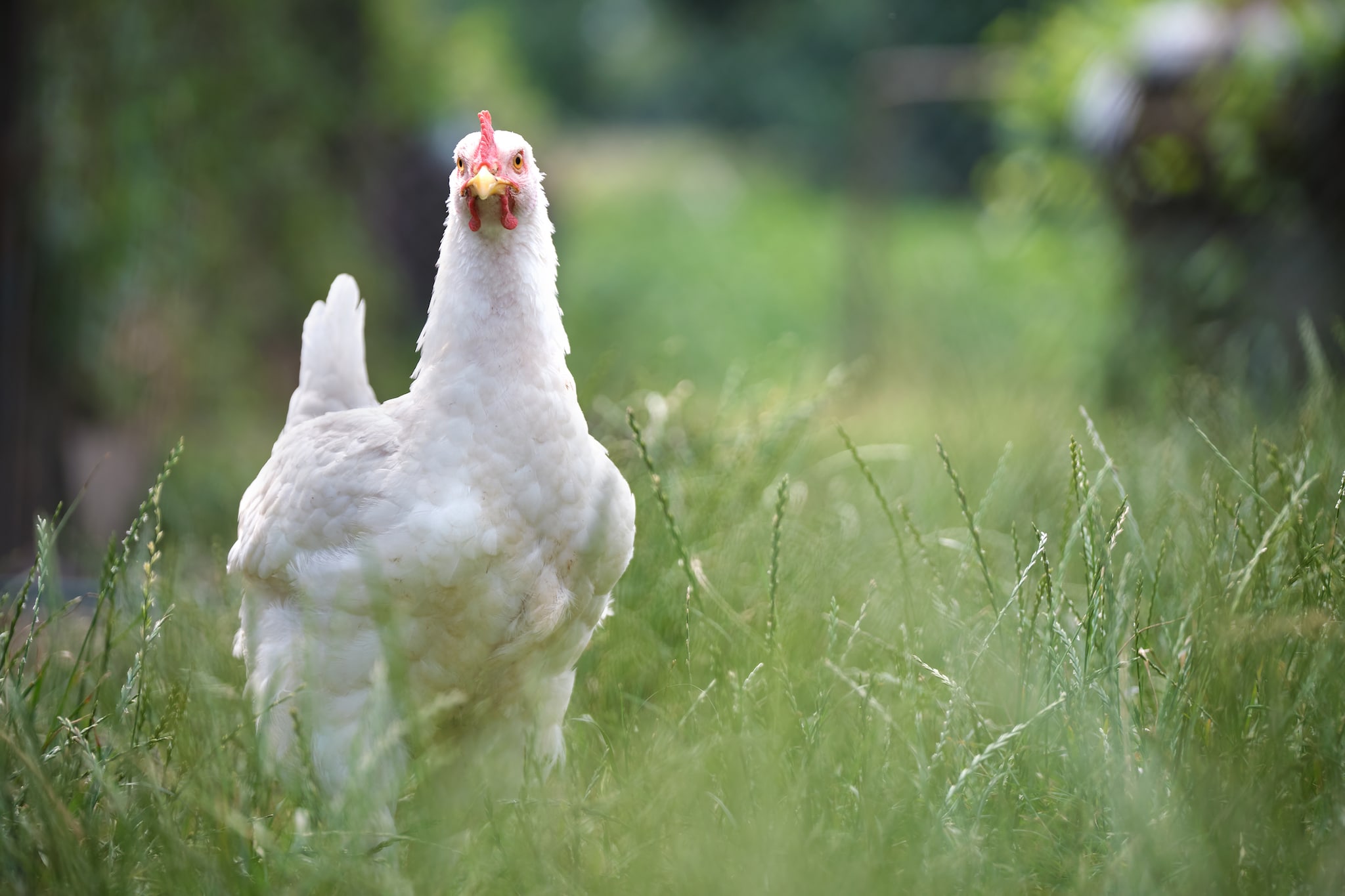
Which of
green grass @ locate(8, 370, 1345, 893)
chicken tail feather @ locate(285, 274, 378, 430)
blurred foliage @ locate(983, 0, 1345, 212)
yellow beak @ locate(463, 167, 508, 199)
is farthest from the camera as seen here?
blurred foliage @ locate(983, 0, 1345, 212)

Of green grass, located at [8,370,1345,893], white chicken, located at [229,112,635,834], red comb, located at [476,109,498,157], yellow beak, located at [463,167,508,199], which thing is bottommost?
green grass, located at [8,370,1345,893]

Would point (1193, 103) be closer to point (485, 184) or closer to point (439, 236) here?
point (485, 184)

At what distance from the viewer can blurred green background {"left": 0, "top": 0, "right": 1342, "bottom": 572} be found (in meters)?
3.86

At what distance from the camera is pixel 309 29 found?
5.48 meters

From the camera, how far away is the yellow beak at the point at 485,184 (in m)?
1.77

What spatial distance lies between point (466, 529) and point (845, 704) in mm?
702

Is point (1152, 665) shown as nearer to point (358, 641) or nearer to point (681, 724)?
point (681, 724)

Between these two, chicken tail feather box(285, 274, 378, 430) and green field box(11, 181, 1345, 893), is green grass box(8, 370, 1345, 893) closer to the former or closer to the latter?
green field box(11, 181, 1345, 893)

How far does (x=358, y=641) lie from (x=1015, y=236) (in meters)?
4.99

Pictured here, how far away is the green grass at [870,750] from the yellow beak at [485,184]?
1.84ft

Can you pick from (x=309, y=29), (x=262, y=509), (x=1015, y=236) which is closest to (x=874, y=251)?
(x=1015, y=236)

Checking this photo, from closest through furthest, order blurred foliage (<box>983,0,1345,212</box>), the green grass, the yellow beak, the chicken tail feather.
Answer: the green grass < the yellow beak < the chicken tail feather < blurred foliage (<box>983,0,1345,212</box>)

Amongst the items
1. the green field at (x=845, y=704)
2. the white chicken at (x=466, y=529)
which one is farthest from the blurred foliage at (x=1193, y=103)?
the white chicken at (x=466, y=529)

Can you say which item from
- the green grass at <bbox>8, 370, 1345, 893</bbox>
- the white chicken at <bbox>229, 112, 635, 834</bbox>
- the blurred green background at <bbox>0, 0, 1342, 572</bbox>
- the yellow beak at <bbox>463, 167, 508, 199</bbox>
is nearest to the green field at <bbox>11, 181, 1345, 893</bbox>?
the green grass at <bbox>8, 370, 1345, 893</bbox>
